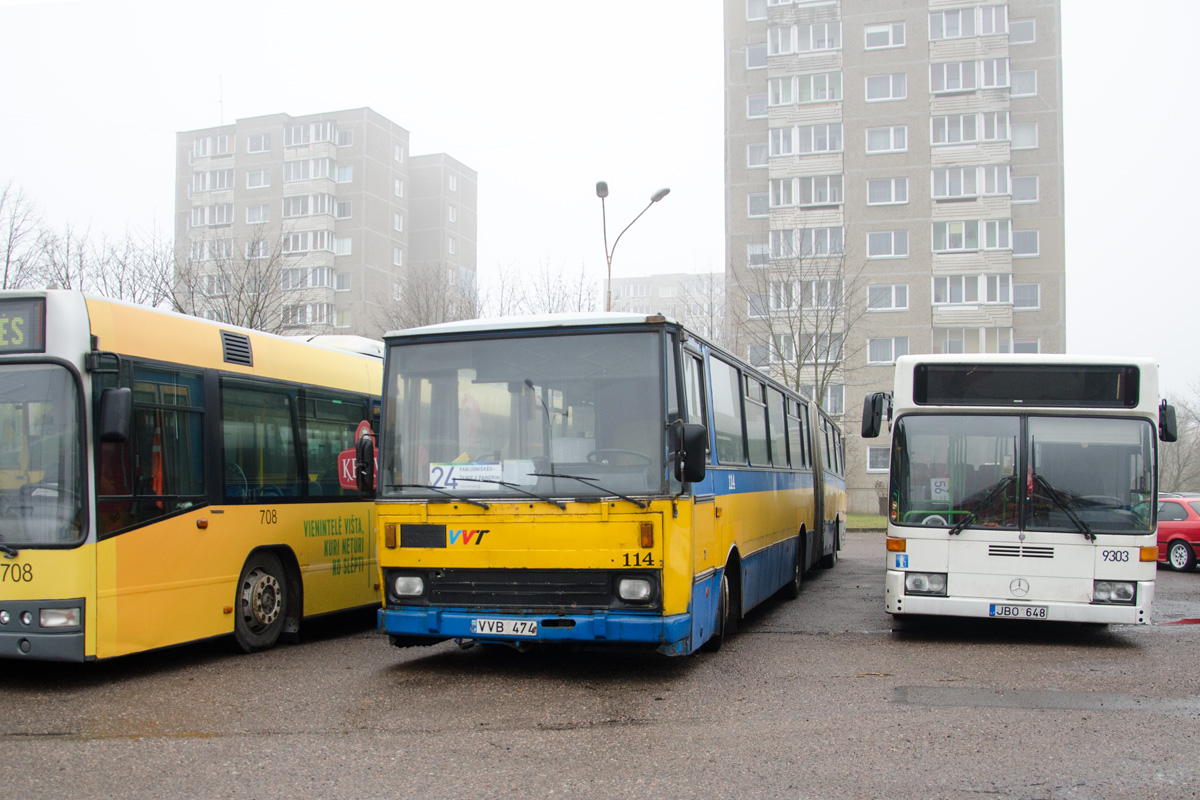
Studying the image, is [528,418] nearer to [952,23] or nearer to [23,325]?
[23,325]

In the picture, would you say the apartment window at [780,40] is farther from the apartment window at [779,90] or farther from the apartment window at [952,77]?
the apartment window at [952,77]

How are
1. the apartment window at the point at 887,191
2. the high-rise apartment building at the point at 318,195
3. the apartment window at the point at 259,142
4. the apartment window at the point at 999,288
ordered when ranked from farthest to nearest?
the apartment window at the point at 259,142 → the high-rise apartment building at the point at 318,195 → the apartment window at the point at 887,191 → the apartment window at the point at 999,288

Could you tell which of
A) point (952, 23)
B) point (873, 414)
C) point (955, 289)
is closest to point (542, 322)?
point (873, 414)

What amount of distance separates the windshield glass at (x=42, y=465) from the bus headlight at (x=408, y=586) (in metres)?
2.30

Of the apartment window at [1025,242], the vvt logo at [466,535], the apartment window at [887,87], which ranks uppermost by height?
the apartment window at [887,87]

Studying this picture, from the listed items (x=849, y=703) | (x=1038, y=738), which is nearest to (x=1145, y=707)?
(x=1038, y=738)

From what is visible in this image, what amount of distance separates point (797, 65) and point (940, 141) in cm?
807

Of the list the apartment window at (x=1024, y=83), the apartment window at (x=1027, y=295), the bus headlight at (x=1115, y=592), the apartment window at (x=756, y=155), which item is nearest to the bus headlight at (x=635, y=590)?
the bus headlight at (x=1115, y=592)

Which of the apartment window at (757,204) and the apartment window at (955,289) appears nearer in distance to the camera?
the apartment window at (955,289)

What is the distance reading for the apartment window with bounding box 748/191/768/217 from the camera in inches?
2224

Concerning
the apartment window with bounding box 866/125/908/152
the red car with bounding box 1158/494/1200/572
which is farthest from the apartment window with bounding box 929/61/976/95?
the red car with bounding box 1158/494/1200/572

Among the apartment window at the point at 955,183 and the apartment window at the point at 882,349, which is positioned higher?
the apartment window at the point at 955,183

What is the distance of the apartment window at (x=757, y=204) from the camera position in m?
56.5

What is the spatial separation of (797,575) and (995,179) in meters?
41.8
